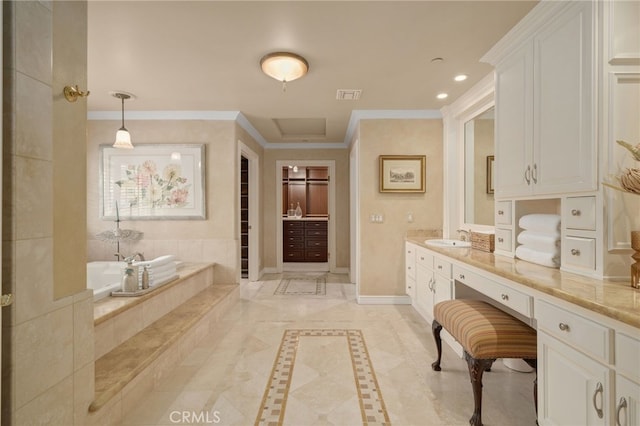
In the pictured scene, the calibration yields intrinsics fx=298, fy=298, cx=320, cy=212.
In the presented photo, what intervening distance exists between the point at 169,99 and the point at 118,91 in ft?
1.58

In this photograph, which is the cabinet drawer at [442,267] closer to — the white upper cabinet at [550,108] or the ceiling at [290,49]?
the white upper cabinet at [550,108]

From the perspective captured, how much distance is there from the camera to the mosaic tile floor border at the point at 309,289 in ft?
14.3

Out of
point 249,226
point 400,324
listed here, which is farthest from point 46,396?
point 249,226

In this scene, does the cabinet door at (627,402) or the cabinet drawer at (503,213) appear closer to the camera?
the cabinet door at (627,402)

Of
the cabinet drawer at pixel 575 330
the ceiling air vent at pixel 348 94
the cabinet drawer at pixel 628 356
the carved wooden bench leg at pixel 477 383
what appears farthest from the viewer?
the ceiling air vent at pixel 348 94

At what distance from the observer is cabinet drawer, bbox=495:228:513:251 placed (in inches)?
87.0

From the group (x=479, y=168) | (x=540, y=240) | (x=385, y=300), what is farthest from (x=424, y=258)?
(x=540, y=240)

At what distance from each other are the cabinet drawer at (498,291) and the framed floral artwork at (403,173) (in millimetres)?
1599

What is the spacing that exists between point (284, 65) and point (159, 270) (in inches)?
83.1

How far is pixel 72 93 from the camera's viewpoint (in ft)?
4.39

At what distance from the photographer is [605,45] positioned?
1.43 m

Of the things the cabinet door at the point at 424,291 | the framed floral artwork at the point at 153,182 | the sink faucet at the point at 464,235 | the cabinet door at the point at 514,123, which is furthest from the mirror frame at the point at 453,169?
the framed floral artwork at the point at 153,182

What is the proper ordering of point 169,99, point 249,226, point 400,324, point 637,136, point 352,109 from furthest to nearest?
point 249,226 → point 352,109 → point 169,99 → point 400,324 → point 637,136

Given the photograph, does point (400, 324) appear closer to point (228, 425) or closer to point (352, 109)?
point (228, 425)
